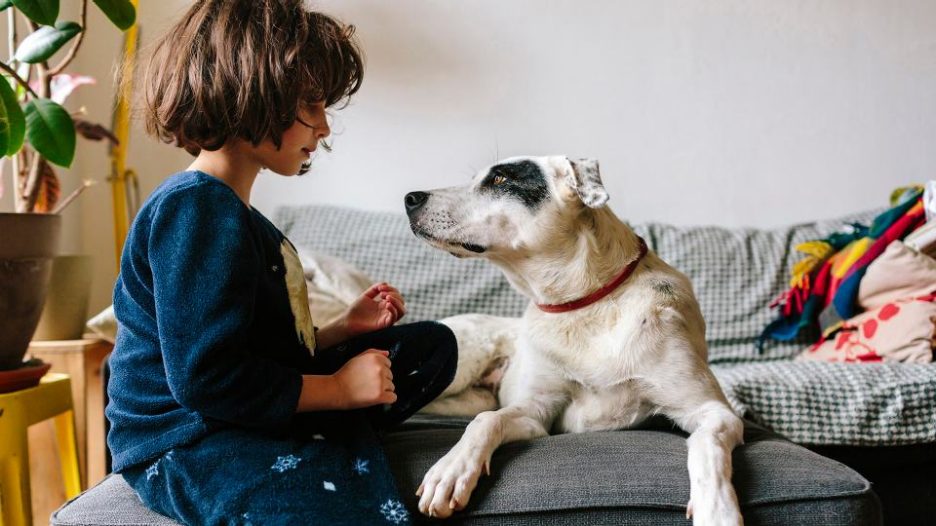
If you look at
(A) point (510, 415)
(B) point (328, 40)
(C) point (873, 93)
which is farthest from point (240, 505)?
(C) point (873, 93)

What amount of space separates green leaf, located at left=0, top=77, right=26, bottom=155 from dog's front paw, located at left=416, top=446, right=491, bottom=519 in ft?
3.73

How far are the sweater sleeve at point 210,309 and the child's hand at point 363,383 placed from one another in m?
0.10

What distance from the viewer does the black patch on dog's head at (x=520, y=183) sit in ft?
5.32

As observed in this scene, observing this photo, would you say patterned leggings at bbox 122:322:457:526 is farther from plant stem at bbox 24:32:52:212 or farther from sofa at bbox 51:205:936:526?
plant stem at bbox 24:32:52:212

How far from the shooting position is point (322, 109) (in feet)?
4.50

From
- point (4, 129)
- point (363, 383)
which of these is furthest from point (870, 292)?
point (4, 129)

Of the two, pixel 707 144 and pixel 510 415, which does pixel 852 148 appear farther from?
pixel 510 415

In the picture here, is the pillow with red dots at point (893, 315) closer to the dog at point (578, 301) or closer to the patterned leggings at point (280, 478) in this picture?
the dog at point (578, 301)

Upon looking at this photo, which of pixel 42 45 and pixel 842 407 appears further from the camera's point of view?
pixel 842 407

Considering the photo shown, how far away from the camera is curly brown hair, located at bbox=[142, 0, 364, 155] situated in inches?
49.0

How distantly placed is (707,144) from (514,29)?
0.84 meters

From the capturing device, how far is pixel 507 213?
1.63m

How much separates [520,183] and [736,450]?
0.64m

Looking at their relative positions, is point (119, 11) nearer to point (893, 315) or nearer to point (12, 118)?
point (12, 118)
